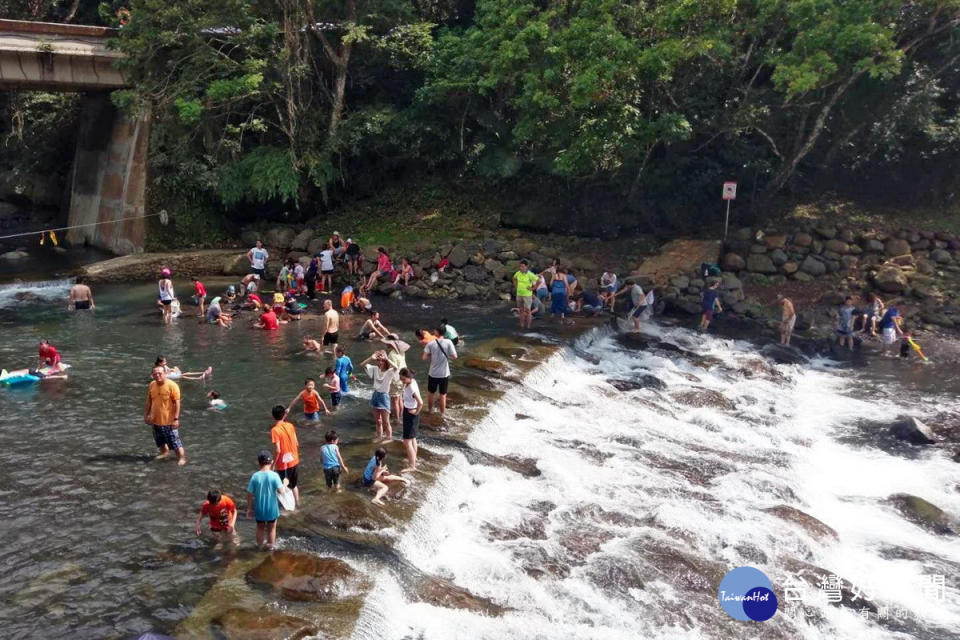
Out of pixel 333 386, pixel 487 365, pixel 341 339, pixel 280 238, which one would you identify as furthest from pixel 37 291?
pixel 487 365

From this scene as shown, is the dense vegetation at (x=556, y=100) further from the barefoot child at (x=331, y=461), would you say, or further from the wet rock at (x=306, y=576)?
the wet rock at (x=306, y=576)

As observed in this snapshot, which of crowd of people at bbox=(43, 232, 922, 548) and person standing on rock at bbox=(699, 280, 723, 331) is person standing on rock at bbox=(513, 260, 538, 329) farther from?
person standing on rock at bbox=(699, 280, 723, 331)

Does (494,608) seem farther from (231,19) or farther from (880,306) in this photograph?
(231,19)

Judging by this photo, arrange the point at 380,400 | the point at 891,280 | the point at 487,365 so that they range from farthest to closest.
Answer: the point at 891,280
the point at 487,365
the point at 380,400

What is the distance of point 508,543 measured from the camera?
11367 millimetres

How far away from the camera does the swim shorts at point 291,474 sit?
11.0 m

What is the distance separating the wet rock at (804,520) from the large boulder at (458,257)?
1534 centimetres

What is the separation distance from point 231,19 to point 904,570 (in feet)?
81.3

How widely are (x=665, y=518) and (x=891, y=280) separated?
15747mm

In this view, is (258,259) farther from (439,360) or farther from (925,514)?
(925,514)

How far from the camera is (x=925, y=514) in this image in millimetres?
13125

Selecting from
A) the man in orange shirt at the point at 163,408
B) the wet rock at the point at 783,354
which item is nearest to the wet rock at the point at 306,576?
the man in orange shirt at the point at 163,408

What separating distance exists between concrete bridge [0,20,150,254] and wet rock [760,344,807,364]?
2211cm

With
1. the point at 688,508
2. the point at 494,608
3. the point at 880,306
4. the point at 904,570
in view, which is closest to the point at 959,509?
the point at 904,570
